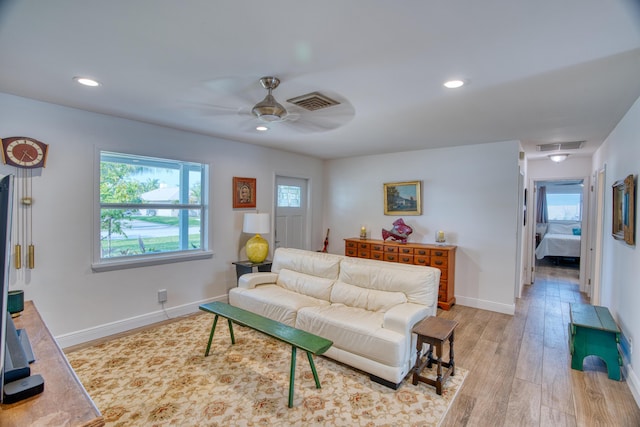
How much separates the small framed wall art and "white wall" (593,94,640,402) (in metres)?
4.14

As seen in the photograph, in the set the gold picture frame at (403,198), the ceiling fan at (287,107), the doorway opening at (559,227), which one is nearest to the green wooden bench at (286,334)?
the ceiling fan at (287,107)

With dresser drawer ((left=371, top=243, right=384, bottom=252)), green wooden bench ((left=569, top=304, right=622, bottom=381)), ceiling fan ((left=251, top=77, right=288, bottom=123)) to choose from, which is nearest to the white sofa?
green wooden bench ((left=569, top=304, right=622, bottom=381))

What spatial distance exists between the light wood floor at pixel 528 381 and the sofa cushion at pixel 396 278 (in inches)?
28.7

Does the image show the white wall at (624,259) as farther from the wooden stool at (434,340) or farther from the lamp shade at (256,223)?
the lamp shade at (256,223)

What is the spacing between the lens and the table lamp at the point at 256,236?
4.21 m

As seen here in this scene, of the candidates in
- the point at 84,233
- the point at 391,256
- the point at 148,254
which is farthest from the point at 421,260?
the point at 84,233

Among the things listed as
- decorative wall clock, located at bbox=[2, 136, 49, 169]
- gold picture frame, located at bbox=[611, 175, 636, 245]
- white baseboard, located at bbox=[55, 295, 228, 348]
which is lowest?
white baseboard, located at bbox=[55, 295, 228, 348]

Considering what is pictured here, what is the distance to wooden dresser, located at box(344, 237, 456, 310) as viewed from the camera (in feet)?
13.8

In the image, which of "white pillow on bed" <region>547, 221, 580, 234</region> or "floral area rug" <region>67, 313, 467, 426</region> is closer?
"floral area rug" <region>67, 313, 467, 426</region>

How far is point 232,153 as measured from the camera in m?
4.37

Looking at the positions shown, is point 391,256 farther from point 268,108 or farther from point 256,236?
point 268,108

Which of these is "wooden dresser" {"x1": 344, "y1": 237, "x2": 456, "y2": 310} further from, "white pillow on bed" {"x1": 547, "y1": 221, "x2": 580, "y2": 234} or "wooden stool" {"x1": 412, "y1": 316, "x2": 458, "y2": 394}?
"white pillow on bed" {"x1": 547, "y1": 221, "x2": 580, "y2": 234}

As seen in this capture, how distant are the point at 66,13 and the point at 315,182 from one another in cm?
452

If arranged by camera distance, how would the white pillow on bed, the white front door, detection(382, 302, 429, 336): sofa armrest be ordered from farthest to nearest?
the white pillow on bed, the white front door, detection(382, 302, 429, 336): sofa armrest
